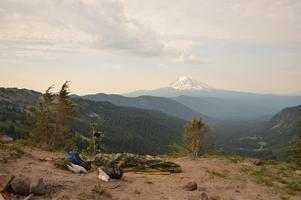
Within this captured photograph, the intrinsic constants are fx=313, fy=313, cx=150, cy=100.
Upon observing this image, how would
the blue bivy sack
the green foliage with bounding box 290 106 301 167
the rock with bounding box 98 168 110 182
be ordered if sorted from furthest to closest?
the green foliage with bounding box 290 106 301 167, the blue bivy sack, the rock with bounding box 98 168 110 182

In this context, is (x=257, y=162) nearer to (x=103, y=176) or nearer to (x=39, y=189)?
(x=103, y=176)

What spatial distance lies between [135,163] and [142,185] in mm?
6183

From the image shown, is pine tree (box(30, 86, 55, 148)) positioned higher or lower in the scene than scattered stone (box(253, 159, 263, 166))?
higher

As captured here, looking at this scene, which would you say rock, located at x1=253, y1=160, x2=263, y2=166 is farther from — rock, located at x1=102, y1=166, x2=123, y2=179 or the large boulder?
rock, located at x1=102, y1=166, x2=123, y2=179

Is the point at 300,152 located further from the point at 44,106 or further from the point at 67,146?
the point at 44,106

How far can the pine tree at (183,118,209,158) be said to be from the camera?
38812 millimetres

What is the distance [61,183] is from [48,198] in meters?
2.37

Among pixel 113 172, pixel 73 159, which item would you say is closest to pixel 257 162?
pixel 113 172

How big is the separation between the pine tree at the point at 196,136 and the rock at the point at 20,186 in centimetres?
2597

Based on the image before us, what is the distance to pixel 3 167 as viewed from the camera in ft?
58.1

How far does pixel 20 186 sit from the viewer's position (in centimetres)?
1409

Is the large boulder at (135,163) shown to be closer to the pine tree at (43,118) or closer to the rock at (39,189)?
the rock at (39,189)

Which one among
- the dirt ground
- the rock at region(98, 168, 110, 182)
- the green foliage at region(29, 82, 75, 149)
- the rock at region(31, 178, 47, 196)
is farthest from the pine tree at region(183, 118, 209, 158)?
the rock at region(31, 178, 47, 196)

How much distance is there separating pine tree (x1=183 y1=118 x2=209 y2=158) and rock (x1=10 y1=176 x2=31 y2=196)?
25967 mm
